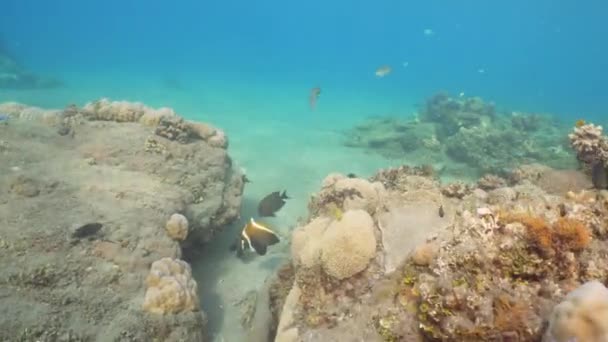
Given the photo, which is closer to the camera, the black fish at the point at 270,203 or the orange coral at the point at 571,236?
the orange coral at the point at 571,236

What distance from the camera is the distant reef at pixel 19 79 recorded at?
26.3 meters

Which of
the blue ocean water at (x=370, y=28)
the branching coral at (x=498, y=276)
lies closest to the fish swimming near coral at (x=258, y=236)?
the branching coral at (x=498, y=276)

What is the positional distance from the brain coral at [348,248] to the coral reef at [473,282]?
6cm

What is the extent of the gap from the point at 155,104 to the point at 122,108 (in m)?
16.1

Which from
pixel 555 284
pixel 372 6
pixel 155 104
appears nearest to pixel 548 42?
pixel 372 6

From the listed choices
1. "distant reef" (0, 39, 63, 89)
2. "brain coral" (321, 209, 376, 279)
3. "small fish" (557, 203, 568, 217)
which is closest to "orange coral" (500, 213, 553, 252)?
"small fish" (557, 203, 568, 217)

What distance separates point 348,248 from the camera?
393cm

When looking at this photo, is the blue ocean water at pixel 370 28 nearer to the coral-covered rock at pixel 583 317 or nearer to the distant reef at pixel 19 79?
the distant reef at pixel 19 79

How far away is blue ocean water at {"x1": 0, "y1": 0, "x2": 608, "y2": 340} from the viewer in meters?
17.1

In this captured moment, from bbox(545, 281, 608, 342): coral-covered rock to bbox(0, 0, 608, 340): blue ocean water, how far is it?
15.4 ft

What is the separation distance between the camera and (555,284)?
8.91 feet

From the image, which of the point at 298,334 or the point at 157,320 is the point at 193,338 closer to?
the point at 157,320

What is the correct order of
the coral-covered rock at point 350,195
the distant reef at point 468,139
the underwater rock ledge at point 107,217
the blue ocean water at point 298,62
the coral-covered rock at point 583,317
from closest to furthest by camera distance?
the coral-covered rock at point 583,317, the underwater rock ledge at point 107,217, the coral-covered rock at point 350,195, the distant reef at point 468,139, the blue ocean water at point 298,62

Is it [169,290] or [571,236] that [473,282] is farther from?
[169,290]
